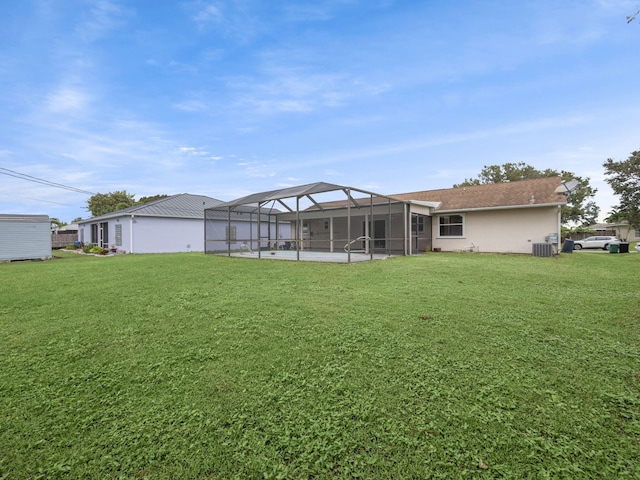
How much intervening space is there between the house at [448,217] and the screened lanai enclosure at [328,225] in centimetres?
6

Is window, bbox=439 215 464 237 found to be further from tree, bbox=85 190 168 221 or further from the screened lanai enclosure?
tree, bbox=85 190 168 221

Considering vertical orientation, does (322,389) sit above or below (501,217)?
below

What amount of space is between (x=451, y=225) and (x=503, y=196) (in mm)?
3014

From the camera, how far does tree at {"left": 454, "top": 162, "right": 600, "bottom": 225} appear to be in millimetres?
34062

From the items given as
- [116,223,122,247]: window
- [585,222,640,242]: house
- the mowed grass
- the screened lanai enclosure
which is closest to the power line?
[116,223,122,247]: window

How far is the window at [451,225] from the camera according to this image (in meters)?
16.5

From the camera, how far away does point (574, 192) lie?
33.4 m

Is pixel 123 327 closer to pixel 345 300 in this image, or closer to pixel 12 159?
pixel 345 300

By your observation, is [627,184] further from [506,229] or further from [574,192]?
[506,229]

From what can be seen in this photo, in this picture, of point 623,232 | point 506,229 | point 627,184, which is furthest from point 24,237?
point 623,232

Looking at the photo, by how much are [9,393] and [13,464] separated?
1119 millimetres

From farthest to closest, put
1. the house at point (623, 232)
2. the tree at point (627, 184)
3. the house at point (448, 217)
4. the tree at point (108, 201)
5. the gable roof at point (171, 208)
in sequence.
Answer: the tree at point (108, 201) < the house at point (623, 232) < the tree at point (627, 184) < the gable roof at point (171, 208) < the house at point (448, 217)

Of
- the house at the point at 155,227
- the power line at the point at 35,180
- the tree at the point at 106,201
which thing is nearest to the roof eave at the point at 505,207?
the house at the point at 155,227

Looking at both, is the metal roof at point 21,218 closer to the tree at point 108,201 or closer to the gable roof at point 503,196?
the gable roof at point 503,196
